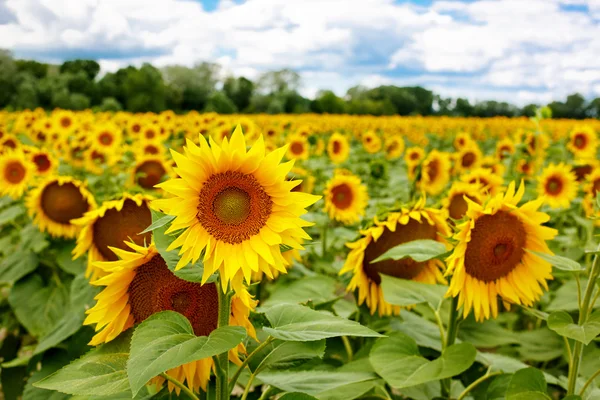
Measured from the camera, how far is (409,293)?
2.29 metres

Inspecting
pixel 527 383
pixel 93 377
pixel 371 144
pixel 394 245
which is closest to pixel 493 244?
pixel 527 383

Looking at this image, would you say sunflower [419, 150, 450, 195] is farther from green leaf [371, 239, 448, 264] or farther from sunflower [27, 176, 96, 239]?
green leaf [371, 239, 448, 264]

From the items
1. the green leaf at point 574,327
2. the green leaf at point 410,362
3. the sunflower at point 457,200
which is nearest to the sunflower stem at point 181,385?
the green leaf at point 410,362

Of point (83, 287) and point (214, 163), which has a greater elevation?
point (214, 163)

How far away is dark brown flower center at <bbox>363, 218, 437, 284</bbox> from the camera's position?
2.65m

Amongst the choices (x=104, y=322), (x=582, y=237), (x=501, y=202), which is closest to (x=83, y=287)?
(x=104, y=322)

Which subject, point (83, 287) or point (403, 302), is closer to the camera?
point (403, 302)

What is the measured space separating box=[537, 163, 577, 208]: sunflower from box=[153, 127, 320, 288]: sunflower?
13.5 ft

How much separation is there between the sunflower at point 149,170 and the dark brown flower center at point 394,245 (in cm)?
243

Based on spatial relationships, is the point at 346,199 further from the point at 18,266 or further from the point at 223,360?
the point at 223,360

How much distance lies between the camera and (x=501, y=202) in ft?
6.63

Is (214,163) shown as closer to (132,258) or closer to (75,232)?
(132,258)

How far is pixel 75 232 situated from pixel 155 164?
3.99ft

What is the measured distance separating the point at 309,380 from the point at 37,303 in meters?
2.31
